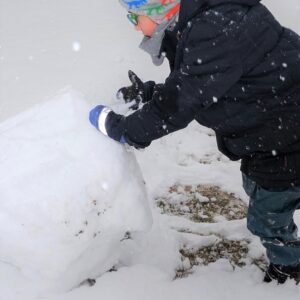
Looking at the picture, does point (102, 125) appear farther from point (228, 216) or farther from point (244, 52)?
point (228, 216)

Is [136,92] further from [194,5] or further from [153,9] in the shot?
[194,5]

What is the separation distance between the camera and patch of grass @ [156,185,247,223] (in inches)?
121

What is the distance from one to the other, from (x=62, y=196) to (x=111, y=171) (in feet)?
0.84

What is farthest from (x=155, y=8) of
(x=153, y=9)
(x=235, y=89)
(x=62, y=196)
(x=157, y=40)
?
(x=62, y=196)

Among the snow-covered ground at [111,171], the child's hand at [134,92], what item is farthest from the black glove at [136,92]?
the snow-covered ground at [111,171]

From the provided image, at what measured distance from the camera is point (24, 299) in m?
A: 2.12

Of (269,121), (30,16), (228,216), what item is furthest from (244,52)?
(30,16)

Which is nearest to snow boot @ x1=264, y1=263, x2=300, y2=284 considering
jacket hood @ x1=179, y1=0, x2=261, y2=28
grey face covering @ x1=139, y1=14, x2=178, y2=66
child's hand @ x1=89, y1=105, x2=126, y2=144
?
child's hand @ x1=89, y1=105, x2=126, y2=144

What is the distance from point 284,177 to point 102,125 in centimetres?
91

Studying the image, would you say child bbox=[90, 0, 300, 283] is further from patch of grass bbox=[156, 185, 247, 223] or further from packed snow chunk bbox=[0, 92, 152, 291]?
patch of grass bbox=[156, 185, 247, 223]

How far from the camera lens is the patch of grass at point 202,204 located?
3.08m

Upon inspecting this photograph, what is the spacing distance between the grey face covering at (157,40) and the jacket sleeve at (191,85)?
0.59ft

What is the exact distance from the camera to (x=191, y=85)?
1861 millimetres

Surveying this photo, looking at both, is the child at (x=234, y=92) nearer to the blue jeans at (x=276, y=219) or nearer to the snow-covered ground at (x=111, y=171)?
the blue jeans at (x=276, y=219)
